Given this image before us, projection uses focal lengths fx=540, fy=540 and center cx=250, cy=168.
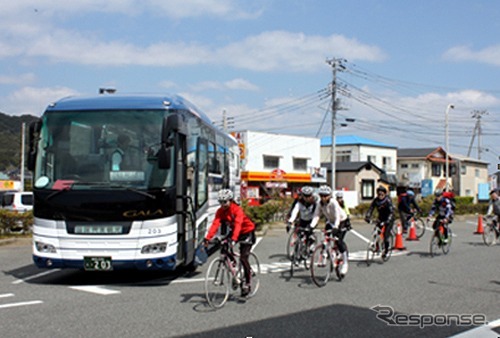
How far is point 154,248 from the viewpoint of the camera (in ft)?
30.3

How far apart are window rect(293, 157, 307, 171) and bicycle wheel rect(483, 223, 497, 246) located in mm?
37049

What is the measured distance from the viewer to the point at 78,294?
888 cm

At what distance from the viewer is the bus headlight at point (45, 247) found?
9.28 metres

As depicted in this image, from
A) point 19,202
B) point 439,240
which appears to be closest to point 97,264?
point 439,240

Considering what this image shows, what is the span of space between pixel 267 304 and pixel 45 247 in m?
4.04

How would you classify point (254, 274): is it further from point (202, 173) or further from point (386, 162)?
A: point (386, 162)

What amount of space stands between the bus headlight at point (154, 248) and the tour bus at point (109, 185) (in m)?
0.02

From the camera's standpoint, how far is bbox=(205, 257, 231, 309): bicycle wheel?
789 cm

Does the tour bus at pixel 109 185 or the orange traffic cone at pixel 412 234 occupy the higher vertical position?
the tour bus at pixel 109 185

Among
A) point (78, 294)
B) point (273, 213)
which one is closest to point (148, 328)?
point (78, 294)

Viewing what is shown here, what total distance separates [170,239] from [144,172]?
1247 mm

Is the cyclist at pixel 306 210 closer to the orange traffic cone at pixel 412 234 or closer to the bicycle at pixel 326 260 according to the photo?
the bicycle at pixel 326 260

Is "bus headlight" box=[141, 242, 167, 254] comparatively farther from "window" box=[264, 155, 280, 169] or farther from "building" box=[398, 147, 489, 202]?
"building" box=[398, 147, 489, 202]

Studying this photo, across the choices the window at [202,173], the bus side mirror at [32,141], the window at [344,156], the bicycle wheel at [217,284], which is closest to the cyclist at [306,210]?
the window at [202,173]
